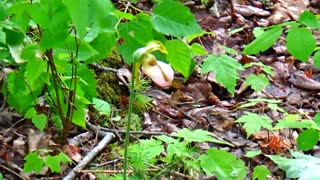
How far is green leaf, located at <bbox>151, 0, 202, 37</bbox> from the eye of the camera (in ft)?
4.59

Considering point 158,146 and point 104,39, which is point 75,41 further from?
point 158,146

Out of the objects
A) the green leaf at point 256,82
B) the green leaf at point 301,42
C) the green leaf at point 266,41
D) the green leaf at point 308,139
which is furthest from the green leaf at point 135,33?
the green leaf at point 256,82

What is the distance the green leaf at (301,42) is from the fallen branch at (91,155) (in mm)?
969

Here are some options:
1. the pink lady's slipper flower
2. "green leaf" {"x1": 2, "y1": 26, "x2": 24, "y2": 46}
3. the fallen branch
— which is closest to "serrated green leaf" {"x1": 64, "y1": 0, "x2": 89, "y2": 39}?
the pink lady's slipper flower

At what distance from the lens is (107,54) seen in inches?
63.4

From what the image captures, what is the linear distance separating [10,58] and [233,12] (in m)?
2.57

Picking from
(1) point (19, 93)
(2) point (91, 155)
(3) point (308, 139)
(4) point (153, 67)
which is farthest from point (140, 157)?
(4) point (153, 67)

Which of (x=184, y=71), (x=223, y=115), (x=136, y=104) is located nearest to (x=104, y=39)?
(x=184, y=71)

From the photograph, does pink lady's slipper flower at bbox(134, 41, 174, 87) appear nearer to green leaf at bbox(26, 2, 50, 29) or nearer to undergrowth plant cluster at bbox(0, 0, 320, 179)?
undergrowth plant cluster at bbox(0, 0, 320, 179)

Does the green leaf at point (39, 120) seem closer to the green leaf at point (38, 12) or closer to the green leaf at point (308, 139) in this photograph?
the green leaf at point (38, 12)

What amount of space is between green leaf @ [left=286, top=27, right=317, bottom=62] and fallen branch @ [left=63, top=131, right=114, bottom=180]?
97 centimetres

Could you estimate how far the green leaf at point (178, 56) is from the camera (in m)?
1.54

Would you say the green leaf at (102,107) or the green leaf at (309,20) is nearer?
the green leaf at (309,20)

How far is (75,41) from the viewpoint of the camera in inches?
64.8
